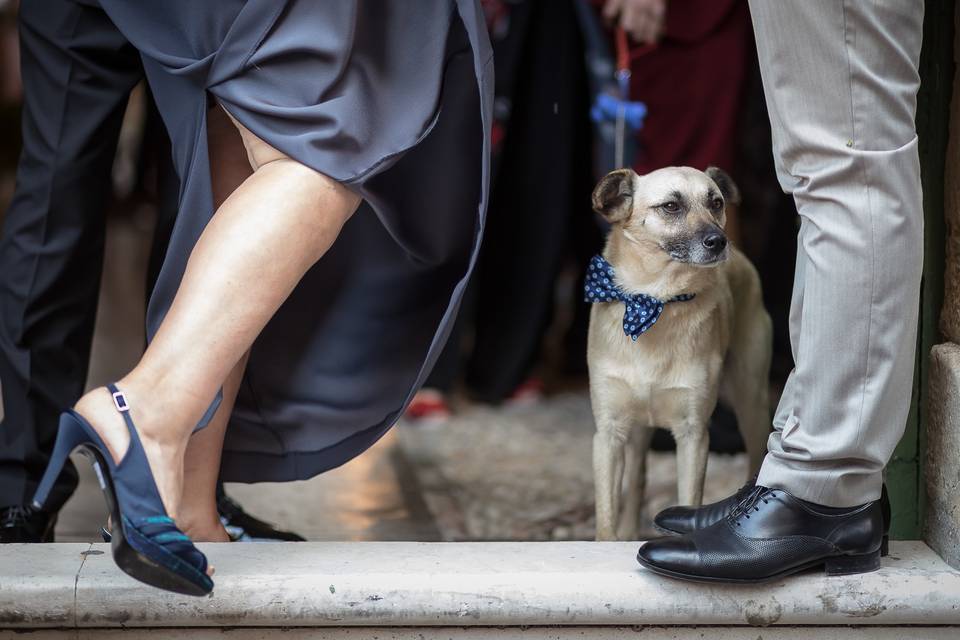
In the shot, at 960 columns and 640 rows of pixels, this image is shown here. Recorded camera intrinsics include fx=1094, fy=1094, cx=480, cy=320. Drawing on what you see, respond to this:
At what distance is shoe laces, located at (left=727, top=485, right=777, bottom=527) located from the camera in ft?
5.52

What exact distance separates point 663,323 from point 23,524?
1268mm

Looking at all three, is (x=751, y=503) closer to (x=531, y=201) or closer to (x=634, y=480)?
(x=634, y=480)

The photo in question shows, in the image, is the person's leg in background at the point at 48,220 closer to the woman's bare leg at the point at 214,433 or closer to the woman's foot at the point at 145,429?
the woman's bare leg at the point at 214,433

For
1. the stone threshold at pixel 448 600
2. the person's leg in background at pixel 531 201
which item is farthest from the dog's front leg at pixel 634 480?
the person's leg in background at pixel 531 201

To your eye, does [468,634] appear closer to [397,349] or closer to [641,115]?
[397,349]

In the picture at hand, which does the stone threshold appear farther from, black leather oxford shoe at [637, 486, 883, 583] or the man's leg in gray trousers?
the man's leg in gray trousers

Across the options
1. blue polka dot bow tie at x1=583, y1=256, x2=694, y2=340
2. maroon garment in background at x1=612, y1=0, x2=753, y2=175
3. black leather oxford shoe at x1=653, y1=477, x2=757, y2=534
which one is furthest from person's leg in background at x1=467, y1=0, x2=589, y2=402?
black leather oxford shoe at x1=653, y1=477, x2=757, y2=534

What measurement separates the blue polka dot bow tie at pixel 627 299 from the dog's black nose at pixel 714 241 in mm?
122

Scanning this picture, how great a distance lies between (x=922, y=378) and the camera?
197 centimetres

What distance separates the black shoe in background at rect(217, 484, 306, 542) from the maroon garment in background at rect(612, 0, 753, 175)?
1.51 metres

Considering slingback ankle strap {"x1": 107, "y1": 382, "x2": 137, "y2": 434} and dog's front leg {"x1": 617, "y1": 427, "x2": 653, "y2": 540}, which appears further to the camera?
dog's front leg {"x1": 617, "y1": 427, "x2": 653, "y2": 540}

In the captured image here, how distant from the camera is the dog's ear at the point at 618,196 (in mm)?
2232

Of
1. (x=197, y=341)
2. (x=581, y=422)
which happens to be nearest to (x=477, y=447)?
(x=581, y=422)

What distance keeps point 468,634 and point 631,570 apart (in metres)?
0.27
